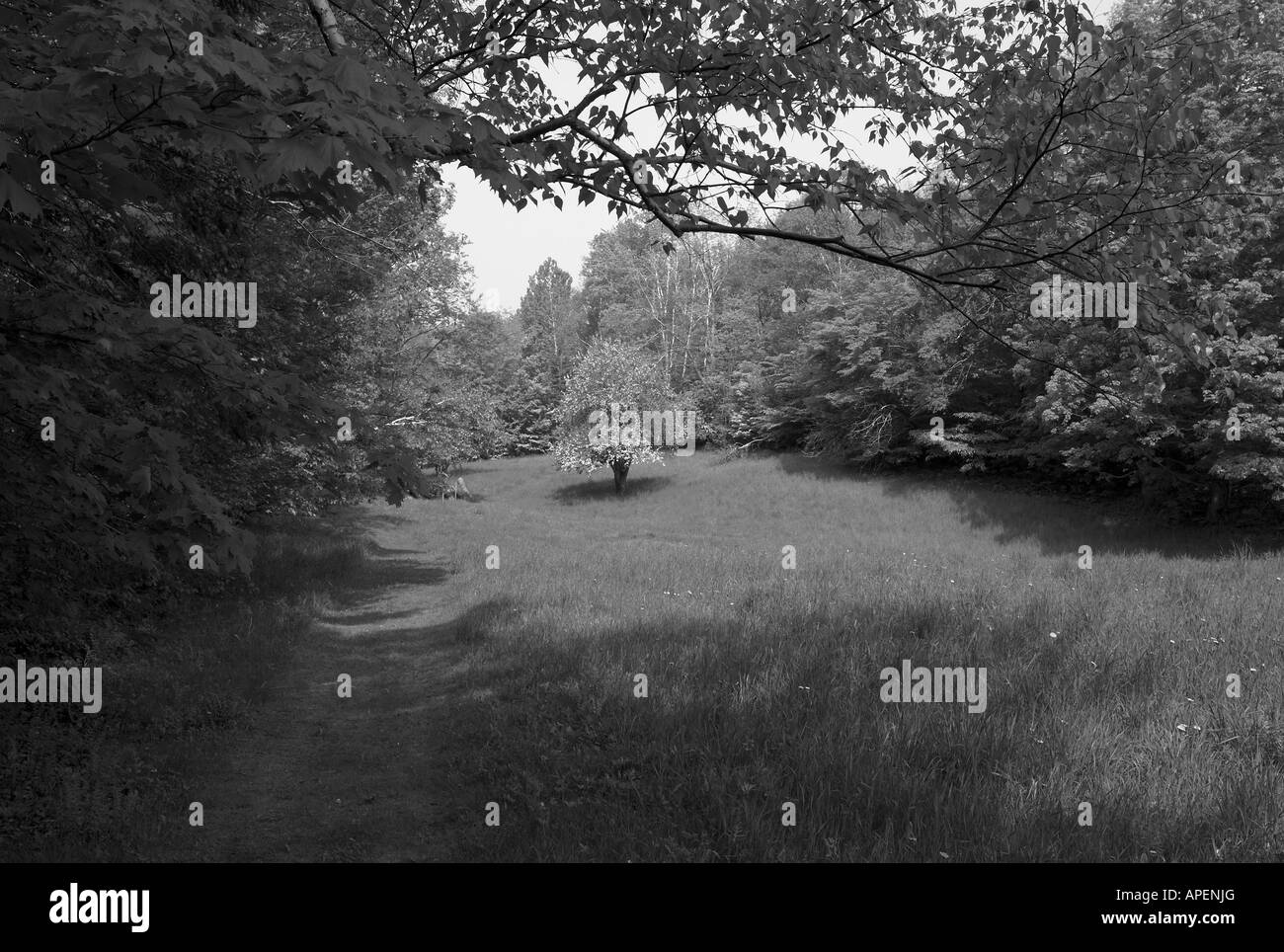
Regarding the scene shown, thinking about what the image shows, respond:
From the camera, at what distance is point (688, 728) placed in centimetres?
622

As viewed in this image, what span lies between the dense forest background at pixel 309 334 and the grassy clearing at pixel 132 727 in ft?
2.38

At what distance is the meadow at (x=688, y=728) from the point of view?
460 cm

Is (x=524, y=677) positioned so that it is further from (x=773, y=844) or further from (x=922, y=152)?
(x=922, y=152)

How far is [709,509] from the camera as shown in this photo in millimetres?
33375

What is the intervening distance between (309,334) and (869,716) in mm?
10599

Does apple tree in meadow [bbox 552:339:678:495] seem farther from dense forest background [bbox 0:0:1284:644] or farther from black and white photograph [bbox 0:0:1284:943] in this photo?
black and white photograph [bbox 0:0:1284:943]

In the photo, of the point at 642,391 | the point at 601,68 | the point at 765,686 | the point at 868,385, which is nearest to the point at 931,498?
the point at 868,385

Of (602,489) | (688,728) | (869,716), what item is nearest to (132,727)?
(688,728)

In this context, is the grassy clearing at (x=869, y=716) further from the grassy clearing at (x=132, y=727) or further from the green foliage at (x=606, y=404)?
the green foliage at (x=606, y=404)

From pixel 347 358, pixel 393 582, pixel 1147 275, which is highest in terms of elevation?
pixel 347 358

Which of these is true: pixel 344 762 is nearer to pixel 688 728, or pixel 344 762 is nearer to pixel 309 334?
pixel 688 728

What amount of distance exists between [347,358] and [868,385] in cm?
2513

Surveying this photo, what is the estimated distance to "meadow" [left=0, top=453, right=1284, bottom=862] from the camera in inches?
181

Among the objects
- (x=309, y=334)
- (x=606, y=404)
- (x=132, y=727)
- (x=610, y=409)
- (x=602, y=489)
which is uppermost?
(x=606, y=404)
